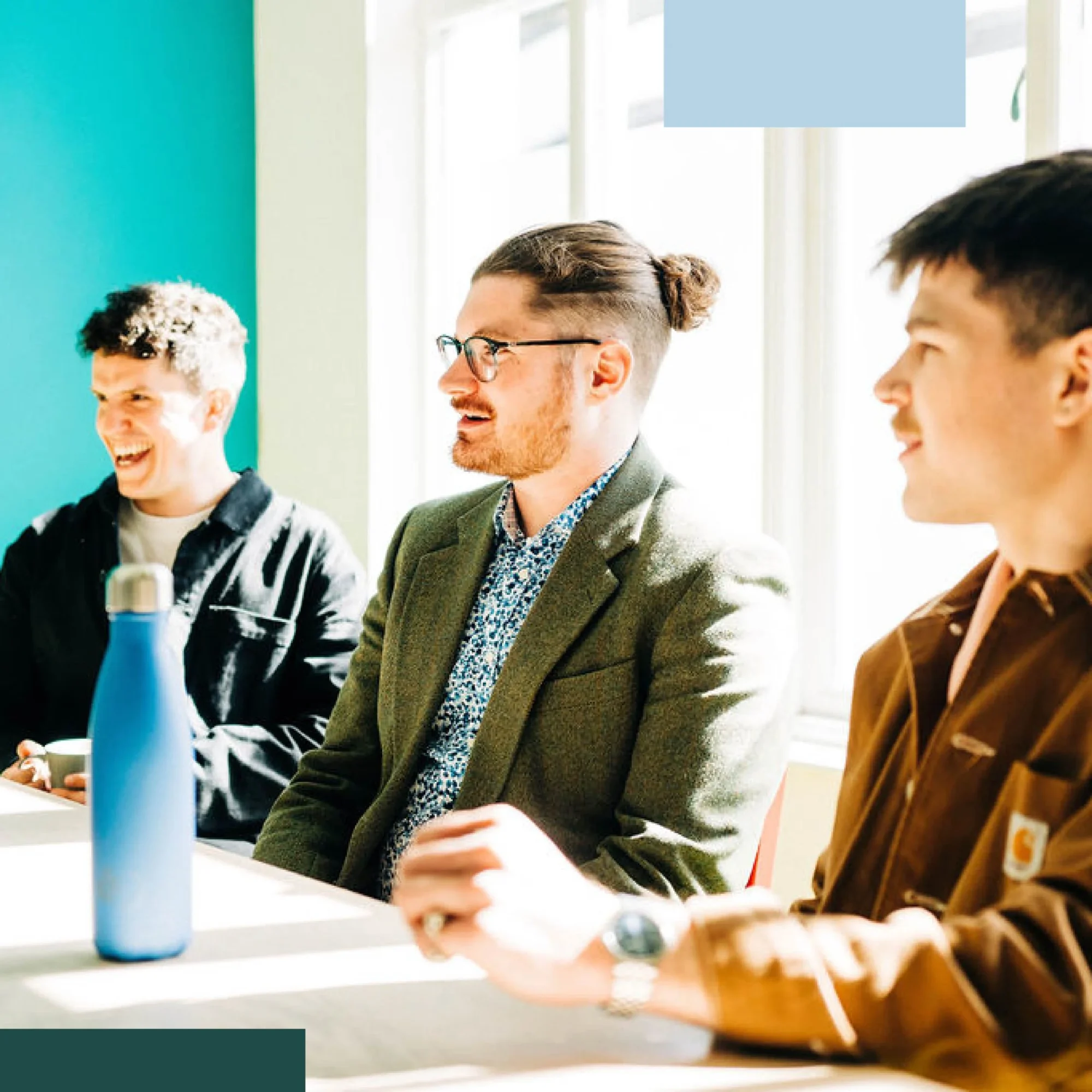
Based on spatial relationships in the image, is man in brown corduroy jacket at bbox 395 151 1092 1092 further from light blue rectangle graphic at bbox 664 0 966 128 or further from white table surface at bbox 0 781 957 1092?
light blue rectangle graphic at bbox 664 0 966 128

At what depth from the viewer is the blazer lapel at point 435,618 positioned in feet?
6.15

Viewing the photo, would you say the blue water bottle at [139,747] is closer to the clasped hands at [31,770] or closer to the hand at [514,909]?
the hand at [514,909]

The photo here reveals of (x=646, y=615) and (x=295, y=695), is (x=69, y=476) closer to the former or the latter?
(x=295, y=695)

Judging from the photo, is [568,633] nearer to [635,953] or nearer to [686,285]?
[686,285]

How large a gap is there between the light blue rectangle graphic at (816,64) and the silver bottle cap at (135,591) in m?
1.35

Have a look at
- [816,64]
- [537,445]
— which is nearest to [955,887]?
[537,445]

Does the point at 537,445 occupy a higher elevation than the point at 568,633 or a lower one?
higher

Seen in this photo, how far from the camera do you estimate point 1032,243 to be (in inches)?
39.8

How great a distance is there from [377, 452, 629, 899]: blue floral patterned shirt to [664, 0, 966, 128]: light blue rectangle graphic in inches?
26.8

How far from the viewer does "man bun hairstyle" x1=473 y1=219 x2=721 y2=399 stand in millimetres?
2014

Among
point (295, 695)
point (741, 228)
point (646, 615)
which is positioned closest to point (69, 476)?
point (295, 695)

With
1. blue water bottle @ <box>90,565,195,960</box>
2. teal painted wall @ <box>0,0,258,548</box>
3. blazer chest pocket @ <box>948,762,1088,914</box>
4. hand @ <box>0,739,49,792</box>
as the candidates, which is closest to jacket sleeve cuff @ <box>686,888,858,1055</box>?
blazer chest pocket @ <box>948,762,1088,914</box>

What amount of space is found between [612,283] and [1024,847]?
4.17 ft

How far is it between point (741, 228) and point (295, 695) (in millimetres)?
1427
